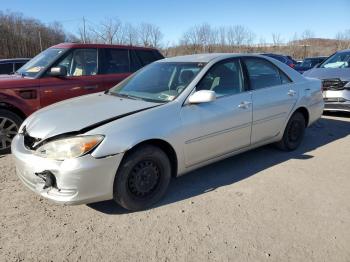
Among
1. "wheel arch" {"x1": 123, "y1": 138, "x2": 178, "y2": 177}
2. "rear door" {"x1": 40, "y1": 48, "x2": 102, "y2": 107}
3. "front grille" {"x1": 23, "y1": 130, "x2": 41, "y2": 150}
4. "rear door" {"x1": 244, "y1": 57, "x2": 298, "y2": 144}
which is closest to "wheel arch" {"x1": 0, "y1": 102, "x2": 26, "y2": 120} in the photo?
"rear door" {"x1": 40, "y1": 48, "x2": 102, "y2": 107}

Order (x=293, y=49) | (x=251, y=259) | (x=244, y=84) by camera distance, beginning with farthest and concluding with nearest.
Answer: (x=293, y=49) → (x=244, y=84) → (x=251, y=259)

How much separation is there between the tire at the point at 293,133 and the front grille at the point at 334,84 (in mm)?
2986

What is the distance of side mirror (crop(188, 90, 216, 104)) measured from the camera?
3.62m

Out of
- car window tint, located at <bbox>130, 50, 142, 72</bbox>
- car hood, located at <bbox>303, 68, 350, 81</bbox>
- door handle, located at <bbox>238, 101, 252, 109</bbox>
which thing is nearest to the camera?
door handle, located at <bbox>238, 101, 252, 109</bbox>

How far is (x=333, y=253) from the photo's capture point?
8.90ft

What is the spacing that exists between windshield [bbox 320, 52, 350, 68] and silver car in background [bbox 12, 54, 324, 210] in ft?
15.0

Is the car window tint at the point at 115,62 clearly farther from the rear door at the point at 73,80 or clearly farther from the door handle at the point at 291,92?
the door handle at the point at 291,92

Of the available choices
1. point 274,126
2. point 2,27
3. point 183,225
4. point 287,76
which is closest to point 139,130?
point 183,225

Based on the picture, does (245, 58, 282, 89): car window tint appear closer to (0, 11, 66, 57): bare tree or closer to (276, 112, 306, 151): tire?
(276, 112, 306, 151): tire

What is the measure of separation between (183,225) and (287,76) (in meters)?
3.10

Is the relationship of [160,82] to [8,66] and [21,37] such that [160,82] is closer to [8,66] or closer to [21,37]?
[8,66]

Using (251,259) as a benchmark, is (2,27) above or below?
above

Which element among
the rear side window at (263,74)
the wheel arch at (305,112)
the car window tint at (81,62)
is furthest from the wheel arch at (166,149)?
the car window tint at (81,62)

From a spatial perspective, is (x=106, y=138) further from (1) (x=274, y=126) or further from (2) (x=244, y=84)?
(1) (x=274, y=126)
